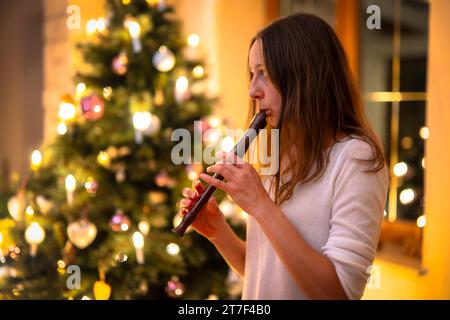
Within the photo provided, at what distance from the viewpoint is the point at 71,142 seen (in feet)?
7.27

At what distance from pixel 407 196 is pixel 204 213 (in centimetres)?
145

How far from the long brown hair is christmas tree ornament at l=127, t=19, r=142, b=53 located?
1.25 meters

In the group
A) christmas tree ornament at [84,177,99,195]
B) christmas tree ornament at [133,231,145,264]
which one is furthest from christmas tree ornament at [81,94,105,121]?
christmas tree ornament at [133,231,145,264]

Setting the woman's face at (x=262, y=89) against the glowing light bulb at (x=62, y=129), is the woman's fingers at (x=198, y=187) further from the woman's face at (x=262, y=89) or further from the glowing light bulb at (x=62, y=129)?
the glowing light bulb at (x=62, y=129)

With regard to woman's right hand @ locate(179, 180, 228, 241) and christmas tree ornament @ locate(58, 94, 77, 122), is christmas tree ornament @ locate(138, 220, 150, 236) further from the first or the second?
woman's right hand @ locate(179, 180, 228, 241)

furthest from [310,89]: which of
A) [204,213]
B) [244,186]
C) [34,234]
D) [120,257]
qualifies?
[34,234]

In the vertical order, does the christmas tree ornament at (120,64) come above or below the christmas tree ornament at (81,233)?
above

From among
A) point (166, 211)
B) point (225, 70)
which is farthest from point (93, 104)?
point (225, 70)

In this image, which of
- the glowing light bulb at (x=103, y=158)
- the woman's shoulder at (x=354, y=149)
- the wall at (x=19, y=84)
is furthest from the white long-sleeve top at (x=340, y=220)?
the wall at (x=19, y=84)

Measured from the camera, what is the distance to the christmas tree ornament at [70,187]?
208 cm

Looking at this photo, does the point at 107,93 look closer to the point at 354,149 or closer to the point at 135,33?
the point at 135,33

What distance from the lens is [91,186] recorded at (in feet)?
7.11
